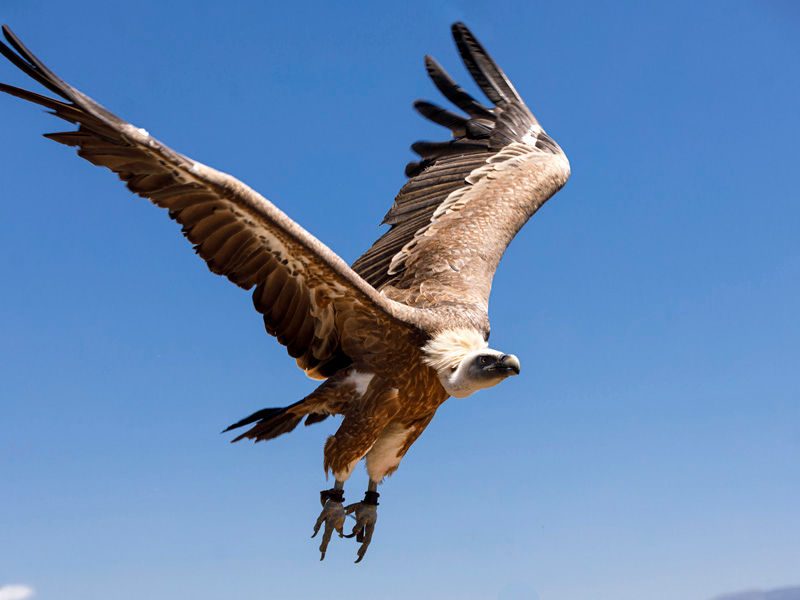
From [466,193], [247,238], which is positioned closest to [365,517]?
[247,238]

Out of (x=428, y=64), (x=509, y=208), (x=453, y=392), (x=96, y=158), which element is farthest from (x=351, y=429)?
(x=428, y=64)

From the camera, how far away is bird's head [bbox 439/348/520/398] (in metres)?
6.91

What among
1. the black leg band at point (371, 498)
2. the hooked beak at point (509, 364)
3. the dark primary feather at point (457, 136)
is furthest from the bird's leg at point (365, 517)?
the dark primary feather at point (457, 136)

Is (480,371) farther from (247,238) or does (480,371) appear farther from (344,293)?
(247,238)

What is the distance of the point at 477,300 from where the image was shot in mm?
8297

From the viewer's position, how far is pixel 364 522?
7652mm

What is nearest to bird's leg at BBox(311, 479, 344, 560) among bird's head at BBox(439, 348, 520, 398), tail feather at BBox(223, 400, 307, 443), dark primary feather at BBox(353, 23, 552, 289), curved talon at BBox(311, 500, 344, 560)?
curved talon at BBox(311, 500, 344, 560)

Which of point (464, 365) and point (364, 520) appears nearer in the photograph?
point (464, 365)

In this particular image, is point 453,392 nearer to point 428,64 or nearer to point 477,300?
point 477,300

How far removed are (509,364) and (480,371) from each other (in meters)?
0.22

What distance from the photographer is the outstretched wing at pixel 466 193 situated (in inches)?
343

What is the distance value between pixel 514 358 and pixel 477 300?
136 centimetres

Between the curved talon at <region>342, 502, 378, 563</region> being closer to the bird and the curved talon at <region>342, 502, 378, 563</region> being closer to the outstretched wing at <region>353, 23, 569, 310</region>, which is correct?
the bird

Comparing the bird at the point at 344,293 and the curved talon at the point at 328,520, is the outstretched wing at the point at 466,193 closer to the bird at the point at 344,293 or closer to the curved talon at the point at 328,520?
the bird at the point at 344,293
